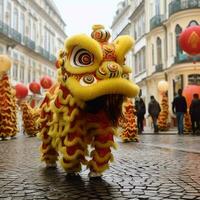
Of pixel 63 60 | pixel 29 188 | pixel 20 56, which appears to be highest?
pixel 20 56

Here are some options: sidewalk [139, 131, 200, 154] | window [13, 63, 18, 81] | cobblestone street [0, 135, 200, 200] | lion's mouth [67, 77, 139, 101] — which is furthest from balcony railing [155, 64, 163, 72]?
lion's mouth [67, 77, 139, 101]

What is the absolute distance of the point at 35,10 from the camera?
5328cm

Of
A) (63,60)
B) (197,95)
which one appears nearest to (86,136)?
(63,60)

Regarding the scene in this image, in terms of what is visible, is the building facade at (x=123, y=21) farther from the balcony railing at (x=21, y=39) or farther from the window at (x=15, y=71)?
the window at (x=15, y=71)

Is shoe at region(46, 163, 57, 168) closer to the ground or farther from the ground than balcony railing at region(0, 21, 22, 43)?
closer to the ground

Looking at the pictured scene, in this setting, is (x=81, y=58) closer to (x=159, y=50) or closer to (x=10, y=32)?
(x=159, y=50)

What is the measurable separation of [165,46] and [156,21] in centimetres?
250

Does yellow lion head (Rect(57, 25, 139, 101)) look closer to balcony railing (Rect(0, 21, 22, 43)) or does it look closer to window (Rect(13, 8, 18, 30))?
balcony railing (Rect(0, 21, 22, 43))

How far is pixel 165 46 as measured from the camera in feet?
127

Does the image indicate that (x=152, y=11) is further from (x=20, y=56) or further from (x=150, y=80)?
(x=20, y=56)

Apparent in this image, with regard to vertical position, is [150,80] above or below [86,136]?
above

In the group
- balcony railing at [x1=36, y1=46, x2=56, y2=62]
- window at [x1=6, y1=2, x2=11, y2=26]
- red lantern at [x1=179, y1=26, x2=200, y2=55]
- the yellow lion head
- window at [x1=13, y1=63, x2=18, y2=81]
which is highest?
window at [x1=6, y1=2, x2=11, y2=26]

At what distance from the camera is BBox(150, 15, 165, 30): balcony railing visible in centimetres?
3909

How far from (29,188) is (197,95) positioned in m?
15.0
